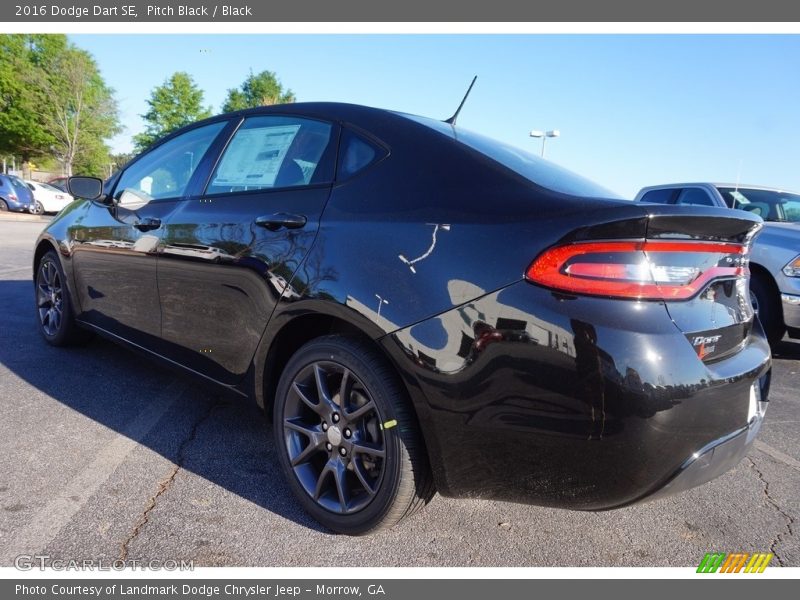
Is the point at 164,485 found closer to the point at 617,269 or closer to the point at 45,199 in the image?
the point at 617,269

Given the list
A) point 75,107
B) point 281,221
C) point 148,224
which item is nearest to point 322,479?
point 281,221

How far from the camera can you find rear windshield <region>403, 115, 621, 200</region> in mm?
2051

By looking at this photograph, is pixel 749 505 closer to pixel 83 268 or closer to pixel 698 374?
Answer: pixel 698 374

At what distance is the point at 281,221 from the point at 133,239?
54.0 inches

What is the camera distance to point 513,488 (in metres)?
1.87

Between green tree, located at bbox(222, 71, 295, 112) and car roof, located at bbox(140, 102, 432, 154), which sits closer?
car roof, located at bbox(140, 102, 432, 154)

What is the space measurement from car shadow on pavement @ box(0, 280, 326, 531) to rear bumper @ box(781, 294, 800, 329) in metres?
4.73

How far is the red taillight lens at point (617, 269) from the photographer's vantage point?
1.66m

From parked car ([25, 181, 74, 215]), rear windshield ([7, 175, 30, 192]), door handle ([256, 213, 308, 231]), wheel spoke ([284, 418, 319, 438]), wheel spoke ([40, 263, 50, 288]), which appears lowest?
parked car ([25, 181, 74, 215])

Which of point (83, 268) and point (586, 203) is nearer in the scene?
point (586, 203)

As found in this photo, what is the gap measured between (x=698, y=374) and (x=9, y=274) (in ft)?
28.5

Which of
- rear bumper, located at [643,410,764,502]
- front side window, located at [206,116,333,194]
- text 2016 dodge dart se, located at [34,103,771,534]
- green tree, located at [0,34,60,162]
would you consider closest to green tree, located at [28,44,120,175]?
green tree, located at [0,34,60,162]

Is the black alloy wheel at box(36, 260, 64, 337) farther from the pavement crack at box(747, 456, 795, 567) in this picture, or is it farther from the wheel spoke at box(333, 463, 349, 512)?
the pavement crack at box(747, 456, 795, 567)

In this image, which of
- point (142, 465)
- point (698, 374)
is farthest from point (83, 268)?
point (698, 374)
